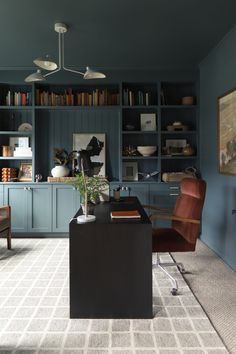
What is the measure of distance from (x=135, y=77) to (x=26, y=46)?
5.60 ft

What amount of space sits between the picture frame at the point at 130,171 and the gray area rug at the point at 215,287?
156 cm

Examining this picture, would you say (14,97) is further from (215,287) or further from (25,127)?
(215,287)

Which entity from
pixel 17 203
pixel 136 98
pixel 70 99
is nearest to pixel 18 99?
pixel 70 99

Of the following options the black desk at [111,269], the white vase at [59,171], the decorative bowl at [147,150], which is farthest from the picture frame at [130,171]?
the black desk at [111,269]

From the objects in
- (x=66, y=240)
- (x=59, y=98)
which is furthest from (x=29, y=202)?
(x=59, y=98)

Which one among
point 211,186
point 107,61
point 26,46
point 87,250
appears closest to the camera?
point 87,250

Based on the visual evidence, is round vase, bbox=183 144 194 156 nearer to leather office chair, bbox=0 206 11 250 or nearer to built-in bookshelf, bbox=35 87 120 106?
built-in bookshelf, bbox=35 87 120 106

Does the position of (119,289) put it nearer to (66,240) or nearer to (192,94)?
(66,240)

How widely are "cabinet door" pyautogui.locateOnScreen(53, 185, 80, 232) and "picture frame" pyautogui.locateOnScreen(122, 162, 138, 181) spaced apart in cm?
84

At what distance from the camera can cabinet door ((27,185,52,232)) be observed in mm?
4809

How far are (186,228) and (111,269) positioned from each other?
3.16 ft

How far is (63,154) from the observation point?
5098 mm

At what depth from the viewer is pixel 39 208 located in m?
4.82

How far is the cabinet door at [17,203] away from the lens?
4.80 m
